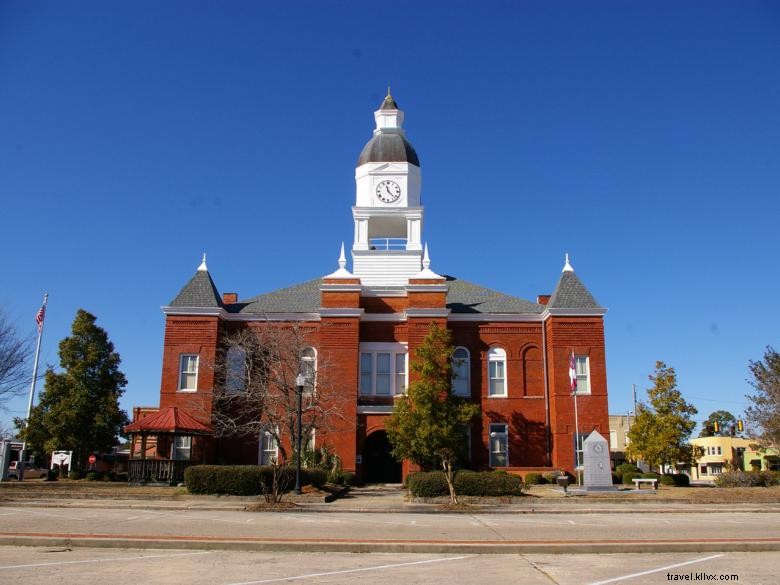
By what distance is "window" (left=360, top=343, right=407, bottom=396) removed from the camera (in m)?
41.0

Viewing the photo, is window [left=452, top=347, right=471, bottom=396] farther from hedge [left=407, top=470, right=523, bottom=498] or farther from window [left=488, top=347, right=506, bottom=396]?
hedge [left=407, top=470, right=523, bottom=498]

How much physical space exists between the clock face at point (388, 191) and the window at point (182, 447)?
18.7 meters

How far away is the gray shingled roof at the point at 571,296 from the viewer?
41.1m

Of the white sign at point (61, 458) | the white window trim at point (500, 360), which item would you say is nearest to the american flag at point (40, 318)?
the white sign at point (61, 458)

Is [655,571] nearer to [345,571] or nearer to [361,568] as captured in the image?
[361,568]

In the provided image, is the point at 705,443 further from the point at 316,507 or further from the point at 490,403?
the point at 316,507

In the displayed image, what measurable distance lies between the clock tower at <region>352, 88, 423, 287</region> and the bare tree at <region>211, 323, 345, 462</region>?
6.63 m

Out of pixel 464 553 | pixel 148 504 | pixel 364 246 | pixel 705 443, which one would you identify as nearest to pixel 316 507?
pixel 148 504

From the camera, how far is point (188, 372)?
4044cm

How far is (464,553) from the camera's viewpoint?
13352 millimetres

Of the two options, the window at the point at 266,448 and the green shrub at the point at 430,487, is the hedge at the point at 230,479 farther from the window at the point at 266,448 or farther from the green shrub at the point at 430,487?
the window at the point at 266,448

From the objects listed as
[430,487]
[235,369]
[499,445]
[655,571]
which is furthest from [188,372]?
[655,571]

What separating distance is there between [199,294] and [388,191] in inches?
530

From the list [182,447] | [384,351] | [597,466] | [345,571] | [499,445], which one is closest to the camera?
[345,571]
